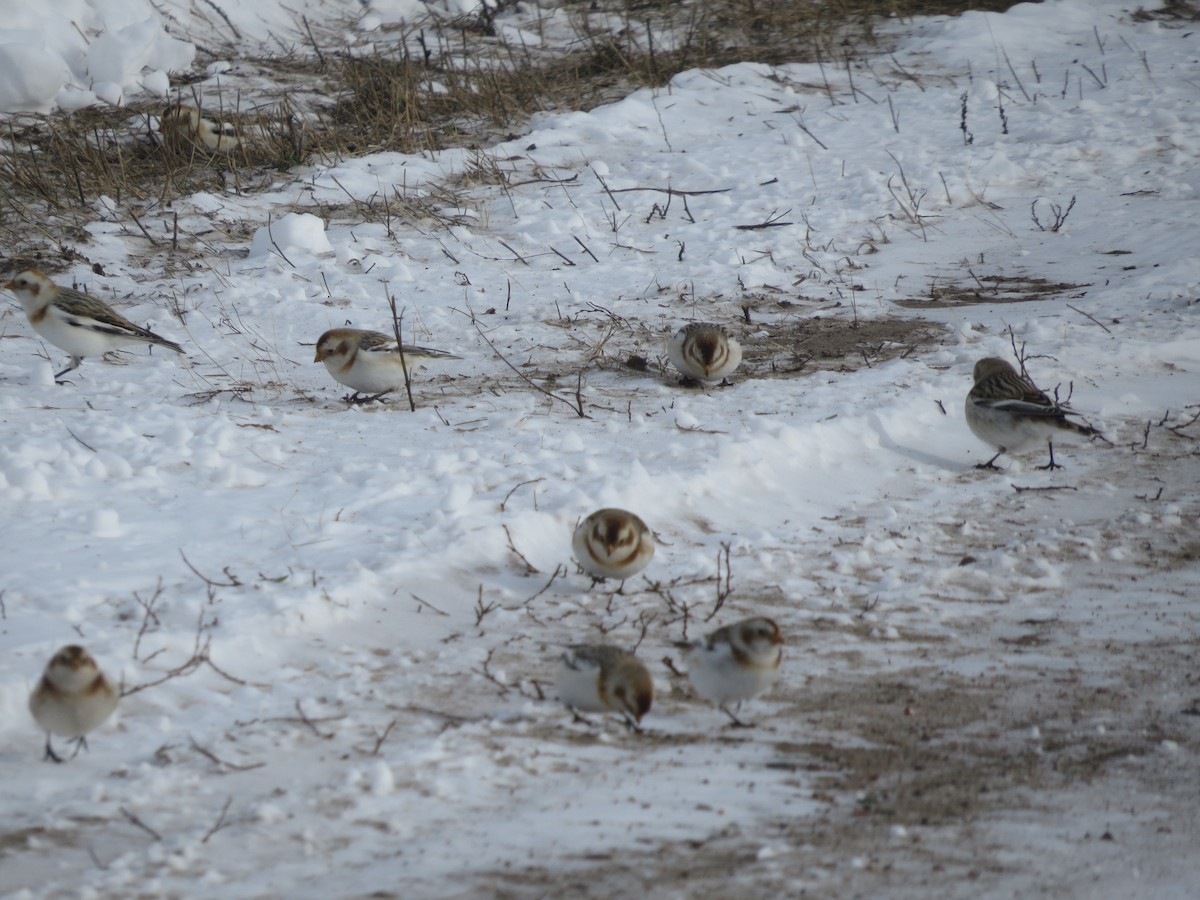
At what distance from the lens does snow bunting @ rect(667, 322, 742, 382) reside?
7219 millimetres

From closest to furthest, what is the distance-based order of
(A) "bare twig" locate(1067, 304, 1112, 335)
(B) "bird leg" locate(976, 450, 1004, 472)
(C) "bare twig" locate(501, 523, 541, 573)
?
(C) "bare twig" locate(501, 523, 541, 573)
(B) "bird leg" locate(976, 450, 1004, 472)
(A) "bare twig" locate(1067, 304, 1112, 335)

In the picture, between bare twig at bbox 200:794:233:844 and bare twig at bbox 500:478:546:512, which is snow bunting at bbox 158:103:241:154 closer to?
bare twig at bbox 500:478:546:512

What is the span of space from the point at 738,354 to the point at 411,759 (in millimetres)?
4301

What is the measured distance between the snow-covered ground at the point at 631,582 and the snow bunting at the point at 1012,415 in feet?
0.76

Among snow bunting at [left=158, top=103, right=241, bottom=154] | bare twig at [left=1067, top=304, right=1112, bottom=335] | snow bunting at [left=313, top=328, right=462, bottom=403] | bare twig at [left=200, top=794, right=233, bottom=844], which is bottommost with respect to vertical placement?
bare twig at [left=200, top=794, right=233, bottom=844]

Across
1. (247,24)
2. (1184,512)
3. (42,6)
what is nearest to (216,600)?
(1184,512)

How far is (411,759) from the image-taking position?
3.64 meters

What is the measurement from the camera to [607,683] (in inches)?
152

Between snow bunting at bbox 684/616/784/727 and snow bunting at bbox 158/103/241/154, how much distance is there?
29.4 ft

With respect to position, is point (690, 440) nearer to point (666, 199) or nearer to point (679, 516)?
point (679, 516)

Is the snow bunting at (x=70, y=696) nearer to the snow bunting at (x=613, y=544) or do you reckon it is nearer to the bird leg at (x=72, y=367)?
the snow bunting at (x=613, y=544)

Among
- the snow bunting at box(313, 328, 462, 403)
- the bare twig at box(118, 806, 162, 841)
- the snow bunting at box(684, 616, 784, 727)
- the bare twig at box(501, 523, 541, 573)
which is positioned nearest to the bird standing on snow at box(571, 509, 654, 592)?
the bare twig at box(501, 523, 541, 573)

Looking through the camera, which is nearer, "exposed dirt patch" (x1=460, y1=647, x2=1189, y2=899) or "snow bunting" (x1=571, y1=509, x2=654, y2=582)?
"exposed dirt patch" (x1=460, y1=647, x2=1189, y2=899)

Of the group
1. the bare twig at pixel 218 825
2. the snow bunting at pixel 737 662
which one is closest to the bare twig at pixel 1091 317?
the snow bunting at pixel 737 662
